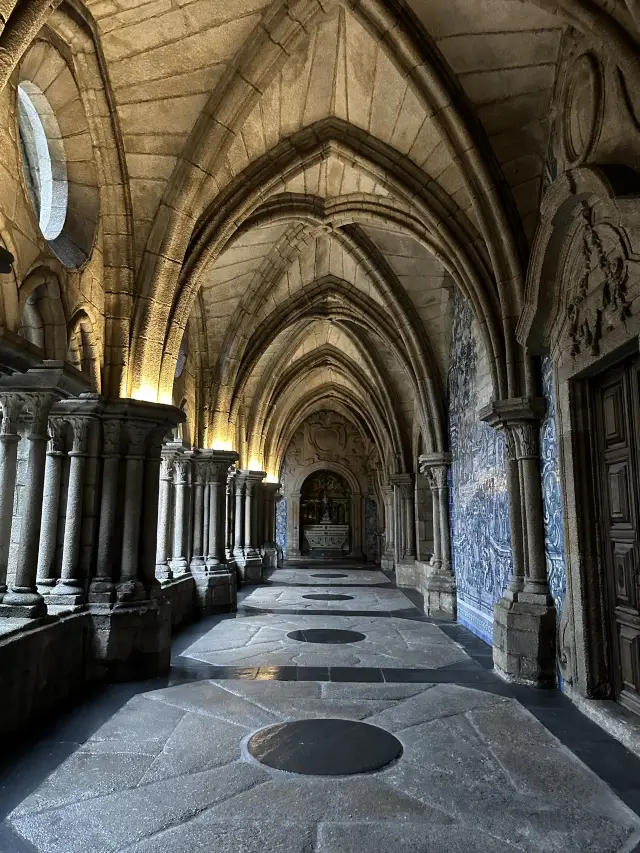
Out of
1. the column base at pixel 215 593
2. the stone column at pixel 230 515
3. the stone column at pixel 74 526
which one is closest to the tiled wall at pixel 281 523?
the stone column at pixel 230 515

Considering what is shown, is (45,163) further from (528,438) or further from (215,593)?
(215,593)

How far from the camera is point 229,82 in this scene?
16.0 feet

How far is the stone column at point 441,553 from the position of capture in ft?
27.4

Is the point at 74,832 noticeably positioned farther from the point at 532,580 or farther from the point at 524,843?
the point at 532,580

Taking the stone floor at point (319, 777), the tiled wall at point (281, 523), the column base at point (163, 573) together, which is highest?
the tiled wall at point (281, 523)

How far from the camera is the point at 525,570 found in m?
5.21

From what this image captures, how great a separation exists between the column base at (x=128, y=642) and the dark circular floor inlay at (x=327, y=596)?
5.28 metres

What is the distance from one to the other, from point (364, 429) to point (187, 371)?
1268cm

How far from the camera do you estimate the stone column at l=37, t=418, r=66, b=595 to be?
16.1ft

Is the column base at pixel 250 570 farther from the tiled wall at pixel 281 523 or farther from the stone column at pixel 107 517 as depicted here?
the tiled wall at pixel 281 523

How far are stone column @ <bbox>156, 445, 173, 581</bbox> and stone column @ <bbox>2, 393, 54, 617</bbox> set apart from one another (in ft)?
10.2

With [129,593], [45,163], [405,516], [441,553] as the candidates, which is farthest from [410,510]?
[45,163]

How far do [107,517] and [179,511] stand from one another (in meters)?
3.28

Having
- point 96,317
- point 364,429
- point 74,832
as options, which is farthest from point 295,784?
point 364,429
